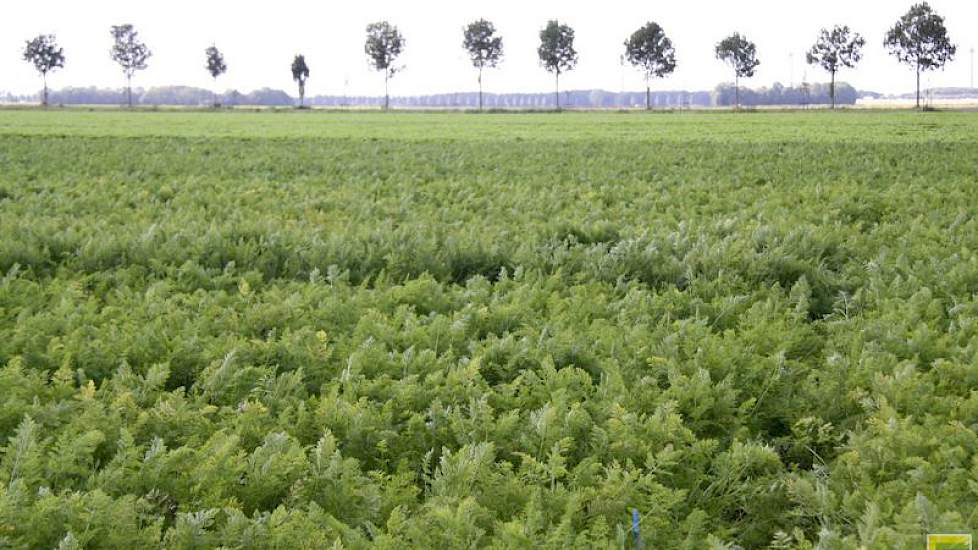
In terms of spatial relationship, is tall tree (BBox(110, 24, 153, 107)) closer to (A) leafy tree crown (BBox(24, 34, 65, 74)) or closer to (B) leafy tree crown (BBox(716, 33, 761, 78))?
(A) leafy tree crown (BBox(24, 34, 65, 74))

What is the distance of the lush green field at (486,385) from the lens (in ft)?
11.9

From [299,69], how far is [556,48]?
4223 centimetres

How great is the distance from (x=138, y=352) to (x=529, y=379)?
8.37ft

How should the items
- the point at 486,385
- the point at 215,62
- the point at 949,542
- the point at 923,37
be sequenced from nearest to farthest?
1. the point at 949,542
2. the point at 486,385
3. the point at 923,37
4. the point at 215,62

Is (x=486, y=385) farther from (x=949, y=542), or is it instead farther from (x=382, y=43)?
(x=382, y=43)

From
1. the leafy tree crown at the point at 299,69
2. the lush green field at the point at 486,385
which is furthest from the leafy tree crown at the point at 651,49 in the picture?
the lush green field at the point at 486,385

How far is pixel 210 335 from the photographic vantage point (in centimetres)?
598

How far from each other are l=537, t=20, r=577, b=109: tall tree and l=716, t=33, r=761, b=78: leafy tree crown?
1996cm

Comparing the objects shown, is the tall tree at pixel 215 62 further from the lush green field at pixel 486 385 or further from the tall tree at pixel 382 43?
the lush green field at pixel 486 385

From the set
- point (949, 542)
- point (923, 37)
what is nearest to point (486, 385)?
point (949, 542)

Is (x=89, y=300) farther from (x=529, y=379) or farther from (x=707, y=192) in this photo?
(x=707, y=192)

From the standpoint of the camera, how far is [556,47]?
113 metres

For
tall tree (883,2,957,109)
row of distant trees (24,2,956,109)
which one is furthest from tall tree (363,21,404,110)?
tall tree (883,2,957,109)

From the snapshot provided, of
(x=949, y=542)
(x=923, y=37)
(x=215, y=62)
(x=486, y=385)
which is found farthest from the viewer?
(x=215, y=62)
